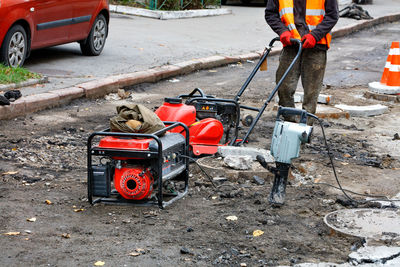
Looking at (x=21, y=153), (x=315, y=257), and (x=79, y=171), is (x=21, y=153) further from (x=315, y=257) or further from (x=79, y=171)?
(x=315, y=257)

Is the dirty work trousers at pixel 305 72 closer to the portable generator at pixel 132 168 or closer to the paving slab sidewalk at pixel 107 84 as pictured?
the portable generator at pixel 132 168

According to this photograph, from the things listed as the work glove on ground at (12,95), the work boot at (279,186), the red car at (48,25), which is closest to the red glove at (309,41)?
the work boot at (279,186)

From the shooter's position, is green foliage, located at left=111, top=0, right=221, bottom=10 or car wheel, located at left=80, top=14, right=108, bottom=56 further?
green foliage, located at left=111, top=0, right=221, bottom=10

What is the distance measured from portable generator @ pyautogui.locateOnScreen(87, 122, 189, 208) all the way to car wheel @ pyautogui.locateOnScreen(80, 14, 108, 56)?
21.4 ft

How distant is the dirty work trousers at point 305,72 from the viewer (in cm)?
757

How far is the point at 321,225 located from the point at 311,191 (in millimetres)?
835

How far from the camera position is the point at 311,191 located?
611 centimetres

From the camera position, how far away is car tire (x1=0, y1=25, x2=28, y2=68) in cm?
984

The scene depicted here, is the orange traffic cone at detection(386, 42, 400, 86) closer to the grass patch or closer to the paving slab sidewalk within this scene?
the paving slab sidewalk

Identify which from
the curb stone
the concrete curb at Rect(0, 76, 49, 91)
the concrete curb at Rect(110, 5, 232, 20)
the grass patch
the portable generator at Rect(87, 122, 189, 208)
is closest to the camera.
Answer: the portable generator at Rect(87, 122, 189, 208)

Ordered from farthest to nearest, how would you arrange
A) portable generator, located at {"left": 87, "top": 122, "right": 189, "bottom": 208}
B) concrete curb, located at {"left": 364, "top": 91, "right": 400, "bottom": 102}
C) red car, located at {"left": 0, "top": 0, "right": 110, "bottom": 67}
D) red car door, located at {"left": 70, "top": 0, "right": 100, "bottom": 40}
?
red car door, located at {"left": 70, "top": 0, "right": 100, "bottom": 40}
concrete curb, located at {"left": 364, "top": 91, "right": 400, "bottom": 102}
red car, located at {"left": 0, "top": 0, "right": 110, "bottom": 67}
portable generator, located at {"left": 87, "top": 122, "right": 189, "bottom": 208}

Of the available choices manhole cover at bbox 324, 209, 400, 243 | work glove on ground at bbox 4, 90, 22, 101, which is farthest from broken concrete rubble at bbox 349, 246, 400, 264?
work glove on ground at bbox 4, 90, 22, 101

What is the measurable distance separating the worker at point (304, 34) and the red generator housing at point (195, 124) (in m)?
1.04

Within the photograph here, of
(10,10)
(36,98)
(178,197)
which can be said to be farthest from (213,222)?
(10,10)
